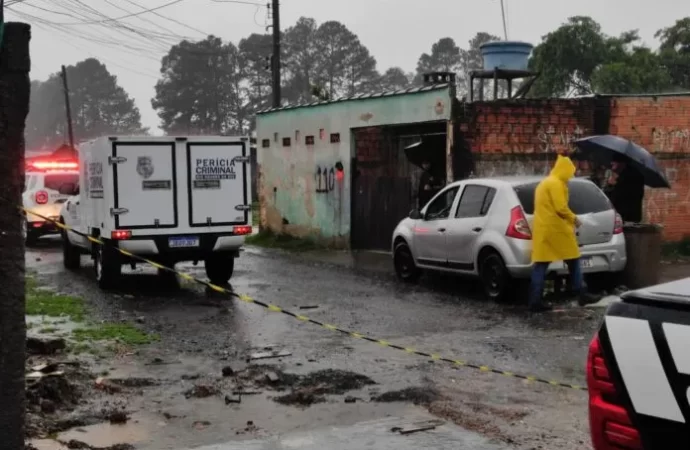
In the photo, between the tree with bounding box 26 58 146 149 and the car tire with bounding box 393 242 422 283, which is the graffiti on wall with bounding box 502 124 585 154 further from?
the tree with bounding box 26 58 146 149

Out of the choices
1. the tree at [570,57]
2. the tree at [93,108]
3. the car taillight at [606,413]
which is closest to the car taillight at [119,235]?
the car taillight at [606,413]

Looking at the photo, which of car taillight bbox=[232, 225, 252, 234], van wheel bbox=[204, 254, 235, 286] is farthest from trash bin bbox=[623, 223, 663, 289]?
A: van wheel bbox=[204, 254, 235, 286]

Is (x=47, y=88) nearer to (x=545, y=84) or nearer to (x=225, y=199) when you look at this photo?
(x=545, y=84)

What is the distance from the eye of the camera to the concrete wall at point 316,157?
58.0 ft

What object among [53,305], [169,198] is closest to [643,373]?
[53,305]

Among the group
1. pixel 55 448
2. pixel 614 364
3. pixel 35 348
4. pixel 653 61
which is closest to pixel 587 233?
pixel 35 348

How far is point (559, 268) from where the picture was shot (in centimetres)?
1079

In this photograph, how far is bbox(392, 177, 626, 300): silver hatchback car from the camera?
1081cm

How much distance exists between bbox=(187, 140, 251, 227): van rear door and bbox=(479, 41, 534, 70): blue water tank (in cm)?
654

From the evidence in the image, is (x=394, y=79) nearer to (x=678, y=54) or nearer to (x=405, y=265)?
(x=678, y=54)

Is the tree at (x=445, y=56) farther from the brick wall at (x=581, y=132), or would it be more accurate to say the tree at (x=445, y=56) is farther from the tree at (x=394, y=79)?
the brick wall at (x=581, y=132)

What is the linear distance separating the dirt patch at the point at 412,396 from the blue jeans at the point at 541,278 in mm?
3788

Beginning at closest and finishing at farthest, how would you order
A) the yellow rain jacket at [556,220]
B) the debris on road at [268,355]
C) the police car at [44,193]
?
the debris on road at [268,355] → the yellow rain jacket at [556,220] → the police car at [44,193]

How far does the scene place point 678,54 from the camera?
1513 inches
